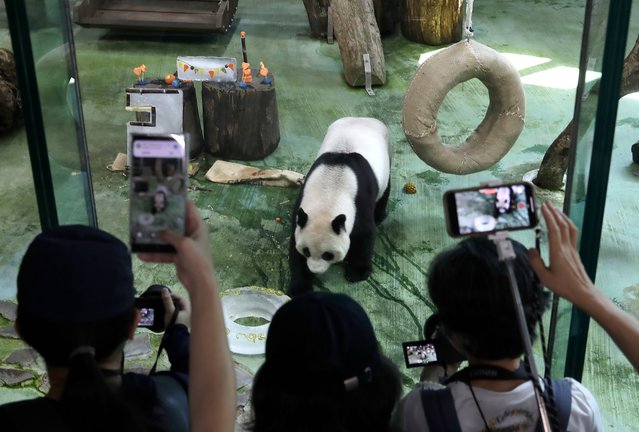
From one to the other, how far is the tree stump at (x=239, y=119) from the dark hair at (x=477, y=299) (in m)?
3.84

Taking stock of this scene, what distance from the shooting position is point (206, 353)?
4.38ft

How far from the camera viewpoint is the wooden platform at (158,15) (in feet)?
24.0

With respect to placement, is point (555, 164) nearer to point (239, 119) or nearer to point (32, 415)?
point (239, 119)

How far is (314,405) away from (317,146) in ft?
14.0

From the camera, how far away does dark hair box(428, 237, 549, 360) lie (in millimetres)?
1523

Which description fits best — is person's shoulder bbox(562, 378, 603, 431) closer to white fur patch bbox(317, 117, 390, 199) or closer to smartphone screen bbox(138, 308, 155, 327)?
smartphone screen bbox(138, 308, 155, 327)

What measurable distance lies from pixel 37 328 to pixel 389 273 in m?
2.88

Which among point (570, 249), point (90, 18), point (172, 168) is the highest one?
point (172, 168)

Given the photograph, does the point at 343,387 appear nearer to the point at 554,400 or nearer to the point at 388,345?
the point at 554,400

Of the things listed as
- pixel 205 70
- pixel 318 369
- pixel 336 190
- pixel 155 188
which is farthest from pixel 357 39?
pixel 318 369

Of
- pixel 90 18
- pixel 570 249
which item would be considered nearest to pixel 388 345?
pixel 570 249

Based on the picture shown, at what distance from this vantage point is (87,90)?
20.7 ft

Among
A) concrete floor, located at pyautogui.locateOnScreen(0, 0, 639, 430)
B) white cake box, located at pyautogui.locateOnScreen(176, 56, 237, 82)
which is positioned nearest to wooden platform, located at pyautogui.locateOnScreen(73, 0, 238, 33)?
concrete floor, located at pyautogui.locateOnScreen(0, 0, 639, 430)

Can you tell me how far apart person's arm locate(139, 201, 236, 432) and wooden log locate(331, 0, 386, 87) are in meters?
5.34
